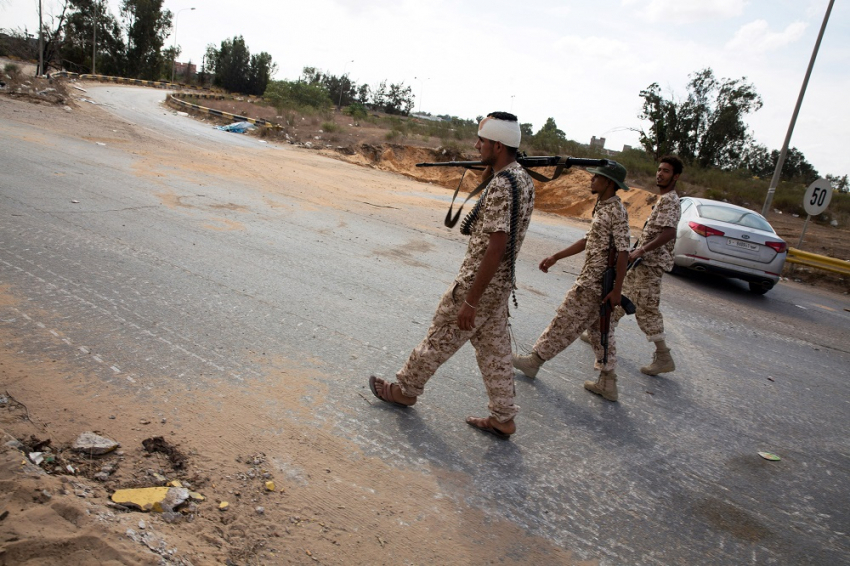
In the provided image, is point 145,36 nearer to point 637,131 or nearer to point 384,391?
point 637,131

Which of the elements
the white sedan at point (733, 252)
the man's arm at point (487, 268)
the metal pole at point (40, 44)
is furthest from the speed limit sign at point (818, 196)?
the metal pole at point (40, 44)

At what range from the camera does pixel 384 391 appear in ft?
11.8

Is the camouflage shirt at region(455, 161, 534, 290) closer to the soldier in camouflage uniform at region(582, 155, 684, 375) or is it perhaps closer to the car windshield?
the soldier in camouflage uniform at region(582, 155, 684, 375)

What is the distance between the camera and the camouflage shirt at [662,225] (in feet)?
16.7

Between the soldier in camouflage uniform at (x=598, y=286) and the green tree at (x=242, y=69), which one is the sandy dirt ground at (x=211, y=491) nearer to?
the soldier in camouflage uniform at (x=598, y=286)

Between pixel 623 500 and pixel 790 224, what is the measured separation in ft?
74.0

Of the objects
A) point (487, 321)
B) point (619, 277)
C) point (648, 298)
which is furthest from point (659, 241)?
point (487, 321)

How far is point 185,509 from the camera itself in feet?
7.97

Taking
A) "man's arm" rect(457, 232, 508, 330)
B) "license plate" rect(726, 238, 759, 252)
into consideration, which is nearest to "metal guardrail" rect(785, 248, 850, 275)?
"license plate" rect(726, 238, 759, 252)

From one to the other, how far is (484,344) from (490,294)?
322 mm

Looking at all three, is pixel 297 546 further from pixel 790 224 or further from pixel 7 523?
pixel 790 224

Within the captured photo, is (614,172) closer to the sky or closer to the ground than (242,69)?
closer to the ground

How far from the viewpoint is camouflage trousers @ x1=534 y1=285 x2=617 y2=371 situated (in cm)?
432

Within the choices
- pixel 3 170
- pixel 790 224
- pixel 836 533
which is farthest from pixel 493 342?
pixel 790 224
